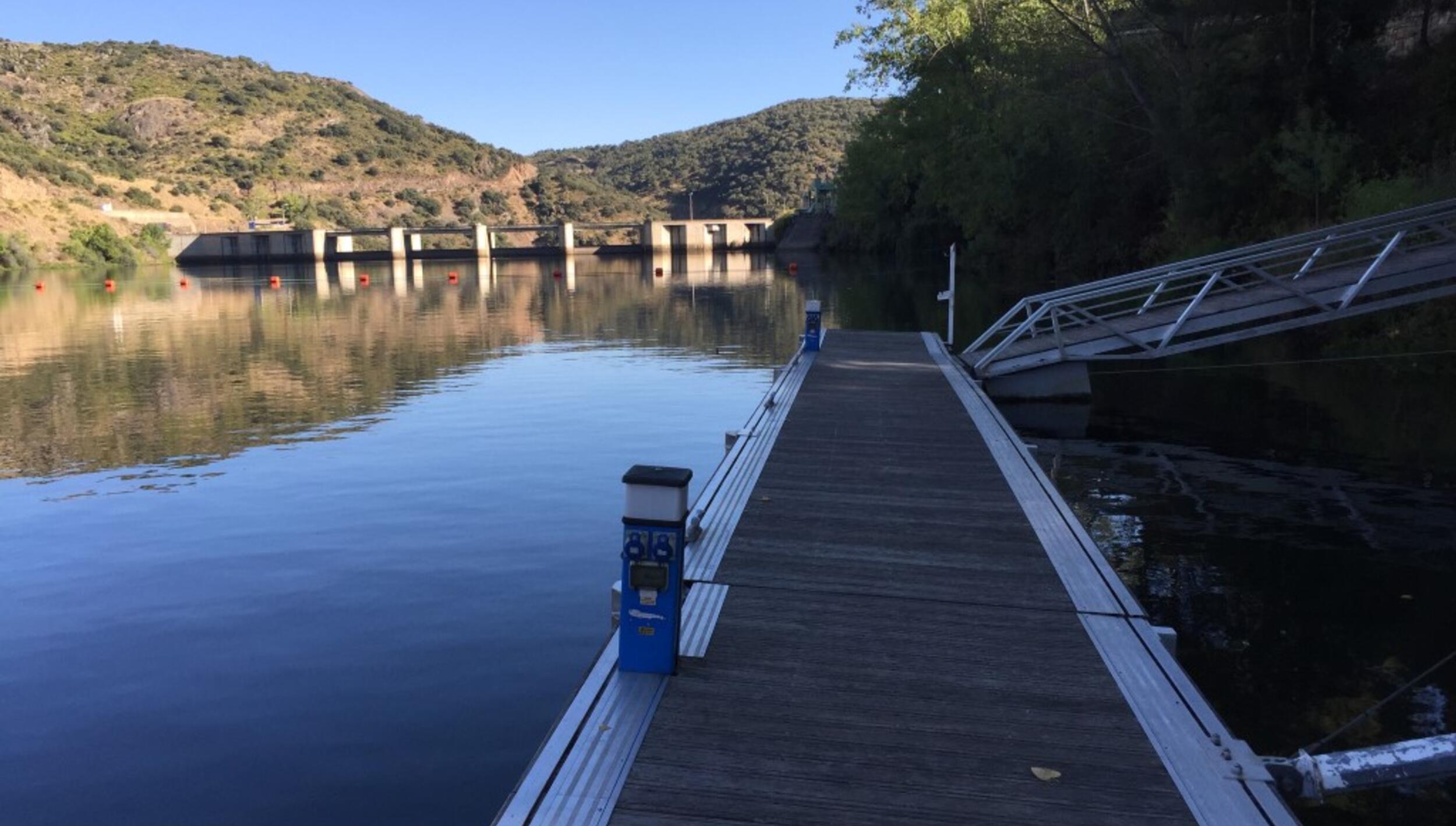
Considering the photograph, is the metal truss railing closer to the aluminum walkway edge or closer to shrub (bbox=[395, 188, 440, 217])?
the aluminum walkway edge

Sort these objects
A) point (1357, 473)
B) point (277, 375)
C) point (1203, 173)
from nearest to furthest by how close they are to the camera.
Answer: point (1357, 473), point (277, 375), point (1203, 173)

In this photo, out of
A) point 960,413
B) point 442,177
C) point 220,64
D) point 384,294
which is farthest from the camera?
point 220,64

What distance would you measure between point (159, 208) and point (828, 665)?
124919mm

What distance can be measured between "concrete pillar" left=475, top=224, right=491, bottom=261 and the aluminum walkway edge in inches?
4194

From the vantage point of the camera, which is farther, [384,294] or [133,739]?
[384,294]

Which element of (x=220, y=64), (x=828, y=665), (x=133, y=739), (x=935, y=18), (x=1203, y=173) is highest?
(x=220, y=64)

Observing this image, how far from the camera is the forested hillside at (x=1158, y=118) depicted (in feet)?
Answer: 77.4

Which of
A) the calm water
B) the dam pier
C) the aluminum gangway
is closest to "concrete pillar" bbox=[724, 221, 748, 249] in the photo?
the dam pier

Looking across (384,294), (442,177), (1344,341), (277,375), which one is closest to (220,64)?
(442,177)

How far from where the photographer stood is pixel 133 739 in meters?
6.37

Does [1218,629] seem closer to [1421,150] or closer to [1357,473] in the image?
[1357,473]

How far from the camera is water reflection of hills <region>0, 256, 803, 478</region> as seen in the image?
15961 mm

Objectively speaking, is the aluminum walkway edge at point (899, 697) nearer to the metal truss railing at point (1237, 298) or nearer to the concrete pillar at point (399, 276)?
the metal truss railing at point (1237, 298)

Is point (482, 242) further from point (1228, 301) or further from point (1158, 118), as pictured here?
point (1228, 301)
